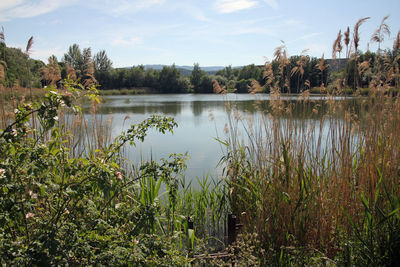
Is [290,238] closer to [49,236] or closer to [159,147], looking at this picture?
[49,236]

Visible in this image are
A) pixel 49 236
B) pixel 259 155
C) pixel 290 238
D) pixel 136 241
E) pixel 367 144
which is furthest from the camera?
pixel 259 155

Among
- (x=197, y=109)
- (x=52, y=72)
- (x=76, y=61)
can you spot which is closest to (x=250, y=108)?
(x=197, y=109)

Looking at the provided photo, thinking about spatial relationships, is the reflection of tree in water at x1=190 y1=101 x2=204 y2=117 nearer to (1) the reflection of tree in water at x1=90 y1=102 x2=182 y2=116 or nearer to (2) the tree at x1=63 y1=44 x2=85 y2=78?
(1) the reflection of tree in water at x1=90 y1=102 x2=182 y2=116

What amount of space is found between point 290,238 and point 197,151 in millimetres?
4319

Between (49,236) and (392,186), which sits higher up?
(49,236)

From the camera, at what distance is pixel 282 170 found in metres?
2.27

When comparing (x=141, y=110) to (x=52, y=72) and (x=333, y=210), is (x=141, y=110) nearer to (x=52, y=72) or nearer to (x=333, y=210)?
(x=52, y=72)

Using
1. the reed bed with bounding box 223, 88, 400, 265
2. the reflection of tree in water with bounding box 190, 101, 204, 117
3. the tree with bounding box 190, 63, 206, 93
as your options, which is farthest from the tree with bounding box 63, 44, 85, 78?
the tree with bounding box 190, 63, 206, 93

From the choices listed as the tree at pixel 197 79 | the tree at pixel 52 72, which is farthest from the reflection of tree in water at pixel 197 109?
the tree at pixel 197 79

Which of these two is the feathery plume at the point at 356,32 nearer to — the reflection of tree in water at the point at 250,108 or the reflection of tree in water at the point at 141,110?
the reflection of tree in water at the point at 250,108

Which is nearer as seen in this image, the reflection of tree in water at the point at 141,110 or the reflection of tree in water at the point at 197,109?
the reflection of tree in water at the point at 141,110

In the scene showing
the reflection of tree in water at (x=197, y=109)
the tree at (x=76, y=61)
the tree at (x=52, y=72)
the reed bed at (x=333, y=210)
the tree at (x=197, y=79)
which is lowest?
the reed bed at (x=333, y=210)

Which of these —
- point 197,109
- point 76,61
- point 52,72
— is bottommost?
point 197,109

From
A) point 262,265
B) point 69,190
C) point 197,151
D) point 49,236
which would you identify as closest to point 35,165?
point 69,190
